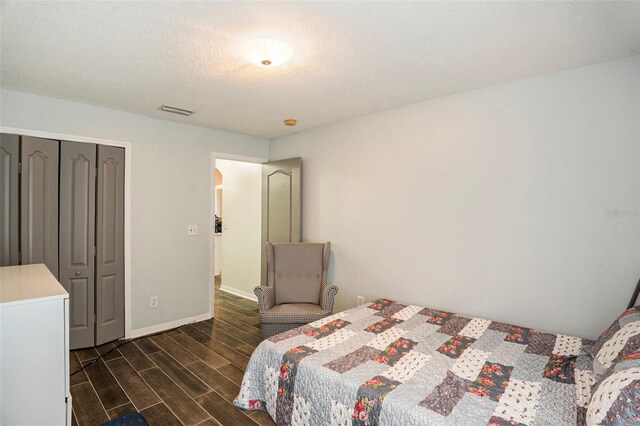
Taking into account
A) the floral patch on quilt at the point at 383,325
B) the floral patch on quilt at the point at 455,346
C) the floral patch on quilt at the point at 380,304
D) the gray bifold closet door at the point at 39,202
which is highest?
the gray bifold closet door at the point at 39,202

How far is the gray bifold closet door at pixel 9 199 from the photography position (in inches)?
111

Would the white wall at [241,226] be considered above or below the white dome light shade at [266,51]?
below

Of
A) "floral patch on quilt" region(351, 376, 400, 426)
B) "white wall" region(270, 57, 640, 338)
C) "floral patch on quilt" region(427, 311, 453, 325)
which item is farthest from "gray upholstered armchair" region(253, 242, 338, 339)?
"floral patch on quilt" region(351, 376, 400, 426)

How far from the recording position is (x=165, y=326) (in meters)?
3.79

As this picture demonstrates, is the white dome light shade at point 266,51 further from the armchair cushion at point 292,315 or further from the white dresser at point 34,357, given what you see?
the armchair cushion at point 292,315

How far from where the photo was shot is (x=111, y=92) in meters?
2.88

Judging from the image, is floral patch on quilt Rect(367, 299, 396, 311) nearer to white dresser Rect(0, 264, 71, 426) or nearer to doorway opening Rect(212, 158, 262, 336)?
doorway opening Rect(212, 158, 262, 336)

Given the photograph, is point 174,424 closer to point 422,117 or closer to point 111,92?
point 111,92

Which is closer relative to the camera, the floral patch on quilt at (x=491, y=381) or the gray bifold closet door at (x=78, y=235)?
the floral patch on quilt at (x=491, y=381)

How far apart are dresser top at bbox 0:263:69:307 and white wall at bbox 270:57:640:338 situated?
8.65 ft

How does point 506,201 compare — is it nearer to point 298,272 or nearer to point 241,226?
point 298,272

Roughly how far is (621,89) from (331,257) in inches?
114

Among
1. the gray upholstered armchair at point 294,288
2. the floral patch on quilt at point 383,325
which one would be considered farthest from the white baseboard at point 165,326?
the floral patch on quilt at point 383,325

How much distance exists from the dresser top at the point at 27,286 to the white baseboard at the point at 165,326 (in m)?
1.39
